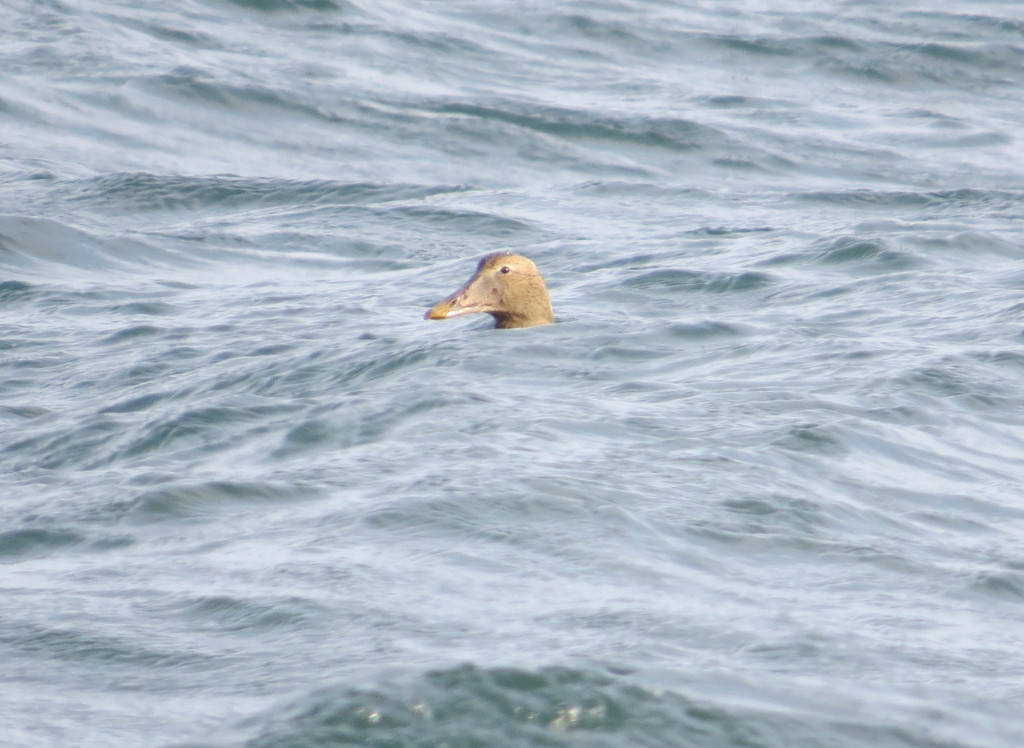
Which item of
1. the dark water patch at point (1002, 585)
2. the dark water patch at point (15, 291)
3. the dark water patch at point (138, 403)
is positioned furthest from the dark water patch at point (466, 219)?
the dark water patch at point (1002, 585)

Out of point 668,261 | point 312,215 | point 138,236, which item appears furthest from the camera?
point 312,215

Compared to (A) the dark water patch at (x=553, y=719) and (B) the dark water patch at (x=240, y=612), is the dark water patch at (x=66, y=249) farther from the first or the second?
(A) the dark water patch at (x=553, y=719)

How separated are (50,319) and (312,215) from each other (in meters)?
3.38

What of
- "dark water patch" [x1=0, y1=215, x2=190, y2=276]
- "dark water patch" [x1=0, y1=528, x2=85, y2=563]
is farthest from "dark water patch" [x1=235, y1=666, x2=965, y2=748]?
"dark water patch" [x1=0, y1=215, x2=190, y2=276]

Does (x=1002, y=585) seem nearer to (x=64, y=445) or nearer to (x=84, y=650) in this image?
(x=84, y=650)

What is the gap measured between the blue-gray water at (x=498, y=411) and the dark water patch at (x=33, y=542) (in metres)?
0.02

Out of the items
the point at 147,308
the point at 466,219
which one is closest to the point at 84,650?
the point at 147,308

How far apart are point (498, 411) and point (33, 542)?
2.16 metres

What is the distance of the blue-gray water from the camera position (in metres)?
4.12

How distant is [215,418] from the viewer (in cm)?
688

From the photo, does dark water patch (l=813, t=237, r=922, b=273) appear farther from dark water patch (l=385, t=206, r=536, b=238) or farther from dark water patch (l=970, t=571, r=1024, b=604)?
dark water patch (l=970, t=571, r=1024, b=604)

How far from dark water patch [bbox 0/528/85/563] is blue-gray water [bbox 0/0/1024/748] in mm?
17

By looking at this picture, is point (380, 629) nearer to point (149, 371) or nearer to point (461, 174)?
point (149, 371)

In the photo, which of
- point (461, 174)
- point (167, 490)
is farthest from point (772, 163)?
point (167, 490)
